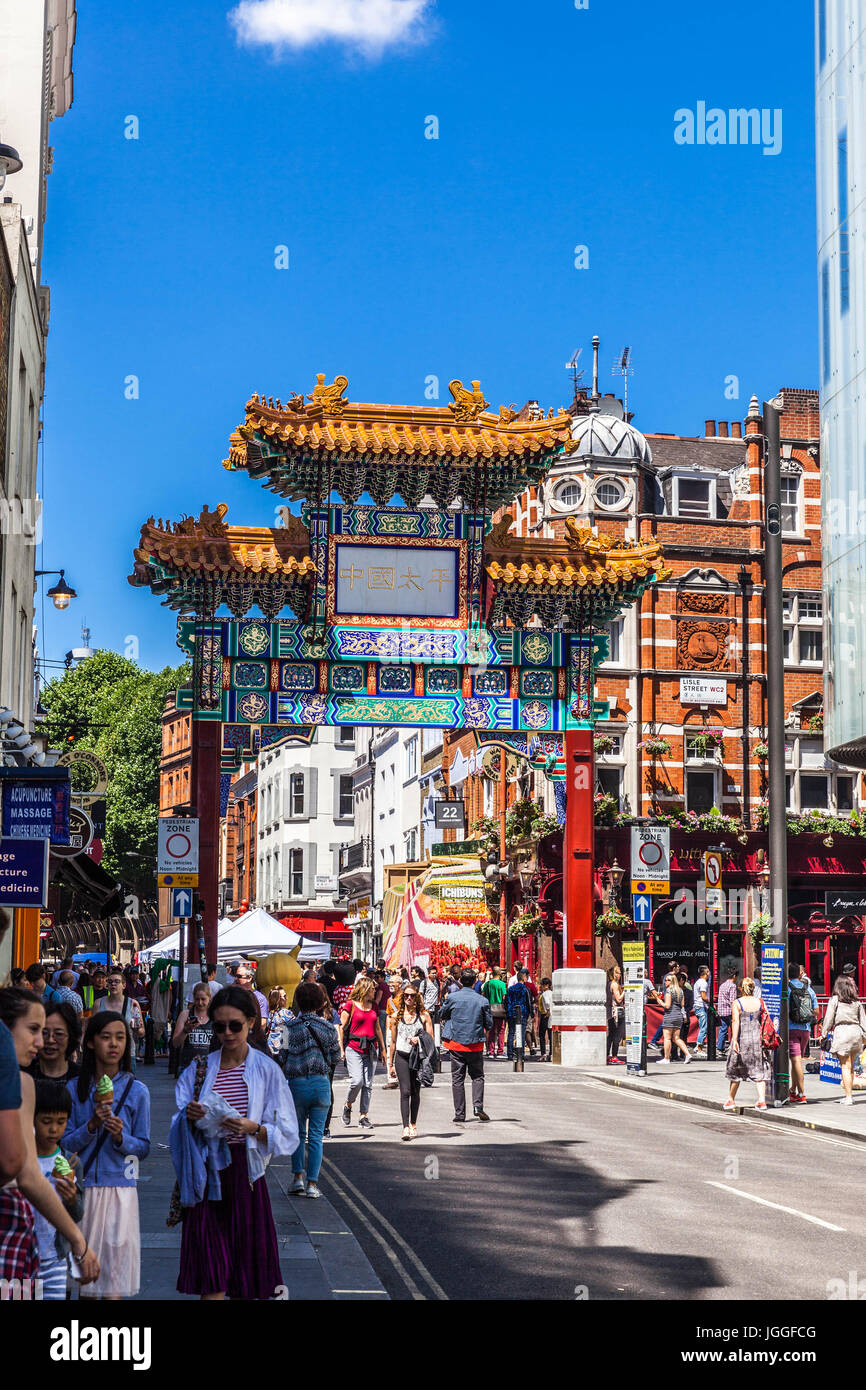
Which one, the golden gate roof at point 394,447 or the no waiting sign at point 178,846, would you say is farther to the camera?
the golden gate roof at point 394,447

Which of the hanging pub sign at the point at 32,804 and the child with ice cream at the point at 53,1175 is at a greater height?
the hanging pub sign at the point at 32,804

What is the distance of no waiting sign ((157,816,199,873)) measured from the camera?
2903 cm

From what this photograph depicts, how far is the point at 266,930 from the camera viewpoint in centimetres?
3738

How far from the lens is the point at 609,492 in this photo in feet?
171

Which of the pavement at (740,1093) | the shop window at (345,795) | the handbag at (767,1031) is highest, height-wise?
the shop window at (345,795)

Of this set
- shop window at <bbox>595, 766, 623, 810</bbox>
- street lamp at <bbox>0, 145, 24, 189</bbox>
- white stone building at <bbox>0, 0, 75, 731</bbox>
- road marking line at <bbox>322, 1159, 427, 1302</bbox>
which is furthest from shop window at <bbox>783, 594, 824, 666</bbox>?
road marking line at <bbox>322, 1159, 427, 1302</bbox>

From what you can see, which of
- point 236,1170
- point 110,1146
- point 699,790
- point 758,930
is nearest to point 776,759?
point 236,1170

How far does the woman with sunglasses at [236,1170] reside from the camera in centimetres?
848

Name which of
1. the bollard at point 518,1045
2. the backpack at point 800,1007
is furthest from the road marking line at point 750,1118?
the backpack at point 800,1007

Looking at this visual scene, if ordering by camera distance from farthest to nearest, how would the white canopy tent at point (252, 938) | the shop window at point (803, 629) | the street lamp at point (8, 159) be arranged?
the shop window at point (803, 629)
the white canopy tent at point (252, 938)
the street lamp at point (8, 159)

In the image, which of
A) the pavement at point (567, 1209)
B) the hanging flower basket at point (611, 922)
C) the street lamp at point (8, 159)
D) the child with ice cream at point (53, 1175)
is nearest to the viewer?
the child with ice cream at point (53, 1175)

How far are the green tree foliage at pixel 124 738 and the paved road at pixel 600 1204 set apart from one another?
197ft

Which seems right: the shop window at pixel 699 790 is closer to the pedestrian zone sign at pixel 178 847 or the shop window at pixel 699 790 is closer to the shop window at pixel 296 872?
the pedestrian zone sign at pixel 178 847
